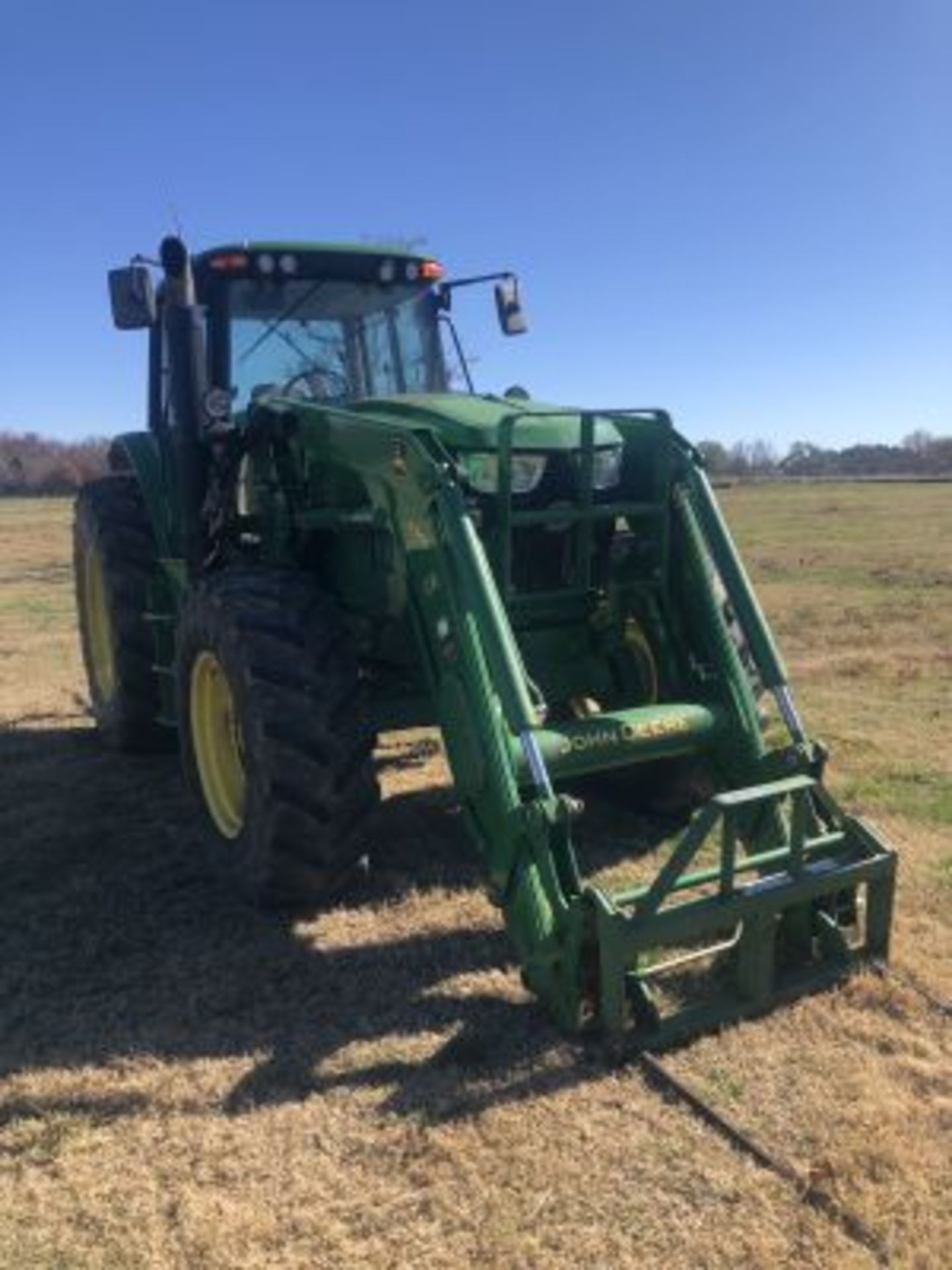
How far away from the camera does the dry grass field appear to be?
3.34 m

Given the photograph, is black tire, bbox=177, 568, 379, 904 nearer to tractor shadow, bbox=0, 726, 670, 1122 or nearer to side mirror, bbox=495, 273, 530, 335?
tractor shadow, bbox=0, 726, 670, 1122

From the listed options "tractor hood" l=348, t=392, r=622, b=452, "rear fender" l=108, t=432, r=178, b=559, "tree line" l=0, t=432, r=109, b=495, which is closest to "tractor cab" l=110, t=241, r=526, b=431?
"tractor hood" l=348, t=392, r=622, b=452

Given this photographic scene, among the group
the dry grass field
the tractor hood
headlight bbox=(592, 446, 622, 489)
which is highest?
the tractor hood

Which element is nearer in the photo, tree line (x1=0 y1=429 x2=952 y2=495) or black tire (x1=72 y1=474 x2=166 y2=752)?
black tire (x1=72 y1=474 x2=166 y2=752)

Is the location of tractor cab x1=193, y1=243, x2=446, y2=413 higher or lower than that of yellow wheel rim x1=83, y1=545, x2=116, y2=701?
higher

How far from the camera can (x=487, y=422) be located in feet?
17.9

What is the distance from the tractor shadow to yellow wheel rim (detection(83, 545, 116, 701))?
6.35 feet

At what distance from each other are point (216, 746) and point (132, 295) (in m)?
2.27

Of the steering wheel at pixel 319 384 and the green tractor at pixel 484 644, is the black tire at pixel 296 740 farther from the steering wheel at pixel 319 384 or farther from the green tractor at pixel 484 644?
the steering wheel at pixel 319 384

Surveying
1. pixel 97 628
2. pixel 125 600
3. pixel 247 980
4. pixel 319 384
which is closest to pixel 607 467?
pixel 319 384

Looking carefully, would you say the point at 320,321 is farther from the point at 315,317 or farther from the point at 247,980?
the point at 247,980

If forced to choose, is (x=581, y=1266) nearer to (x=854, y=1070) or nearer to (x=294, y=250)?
(x=854, y=1070)

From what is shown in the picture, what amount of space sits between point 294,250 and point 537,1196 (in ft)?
16.2

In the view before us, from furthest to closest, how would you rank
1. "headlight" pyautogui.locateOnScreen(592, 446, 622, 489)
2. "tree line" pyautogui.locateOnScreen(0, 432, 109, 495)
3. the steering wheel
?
"tree line" pyautogui.locateOnScreen(0, 432, 109, 495)
the steering wheel
"headlight" pyautogui.locateOnScreen(592, 446, 622, 489)
